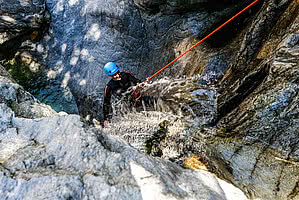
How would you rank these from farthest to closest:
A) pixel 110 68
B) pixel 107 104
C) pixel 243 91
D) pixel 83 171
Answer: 1. pixel 107 104
2. pixel 110 68
3. pixel 243 91
4. pixel 83 171

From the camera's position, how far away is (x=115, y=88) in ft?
13.2

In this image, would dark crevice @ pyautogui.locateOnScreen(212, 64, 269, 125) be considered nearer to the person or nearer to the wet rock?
the wet rock

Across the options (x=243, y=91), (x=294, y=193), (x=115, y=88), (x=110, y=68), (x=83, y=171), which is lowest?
(x=294, y=193)

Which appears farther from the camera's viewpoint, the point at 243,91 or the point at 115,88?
the point at 115,88

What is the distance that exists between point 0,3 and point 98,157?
5.05 m

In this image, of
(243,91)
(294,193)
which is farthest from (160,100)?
(294,193)

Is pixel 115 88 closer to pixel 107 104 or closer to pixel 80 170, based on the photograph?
pixel 107 104

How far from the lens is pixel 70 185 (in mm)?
1308

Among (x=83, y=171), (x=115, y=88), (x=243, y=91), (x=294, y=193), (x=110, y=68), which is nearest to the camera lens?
(x=83, y=171)

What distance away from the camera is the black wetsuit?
391 centimetres

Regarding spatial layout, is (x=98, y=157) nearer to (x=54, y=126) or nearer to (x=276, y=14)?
(x=54, y=126)

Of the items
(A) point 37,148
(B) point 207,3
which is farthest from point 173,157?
(B) point 207,3

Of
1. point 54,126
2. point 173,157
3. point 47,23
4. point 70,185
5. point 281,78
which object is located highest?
→ point 47,23

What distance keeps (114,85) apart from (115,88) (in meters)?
0.07
